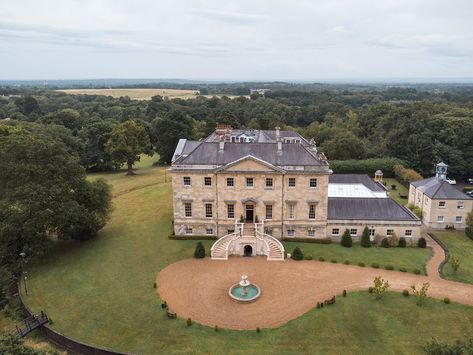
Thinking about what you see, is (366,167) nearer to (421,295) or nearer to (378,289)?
(421,295)

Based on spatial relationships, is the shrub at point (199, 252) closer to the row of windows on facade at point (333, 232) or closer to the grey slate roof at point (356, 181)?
the row of windows on facade at point (333, 232)

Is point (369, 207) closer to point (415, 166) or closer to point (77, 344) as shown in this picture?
point (77, 344)

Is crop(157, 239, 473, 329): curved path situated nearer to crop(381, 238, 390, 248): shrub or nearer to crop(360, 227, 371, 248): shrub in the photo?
crop(381, 238, 390, 248): shrub

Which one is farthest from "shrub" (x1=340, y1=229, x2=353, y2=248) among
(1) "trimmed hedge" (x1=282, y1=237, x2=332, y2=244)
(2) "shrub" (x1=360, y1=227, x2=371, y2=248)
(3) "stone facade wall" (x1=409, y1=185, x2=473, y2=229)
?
(3) "stone facade wall" (x1=409, y1=185, x2=473, y2=229)

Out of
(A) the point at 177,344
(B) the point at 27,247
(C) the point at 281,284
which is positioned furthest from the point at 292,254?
(B) the point at 27,247

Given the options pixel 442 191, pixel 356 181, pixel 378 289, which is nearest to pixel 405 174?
pixel 356 181

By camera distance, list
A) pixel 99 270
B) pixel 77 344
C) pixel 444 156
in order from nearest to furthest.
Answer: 1. pixel 77 344
2. pixel 99 270
3. pixel 444 156

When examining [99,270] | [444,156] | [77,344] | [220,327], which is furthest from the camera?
[444,156]
